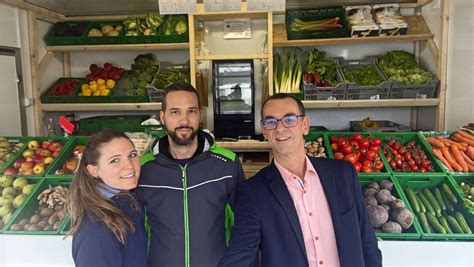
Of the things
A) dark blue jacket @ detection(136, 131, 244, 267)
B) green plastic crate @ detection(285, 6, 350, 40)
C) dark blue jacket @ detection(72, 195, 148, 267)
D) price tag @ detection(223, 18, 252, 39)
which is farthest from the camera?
price tag @ detection(223, 18, 252, 39)

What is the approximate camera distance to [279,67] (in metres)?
4.08

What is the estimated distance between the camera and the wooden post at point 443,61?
362 cm

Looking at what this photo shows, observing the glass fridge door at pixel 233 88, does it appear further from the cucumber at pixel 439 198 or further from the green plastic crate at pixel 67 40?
the cucumber at pixel 439 198

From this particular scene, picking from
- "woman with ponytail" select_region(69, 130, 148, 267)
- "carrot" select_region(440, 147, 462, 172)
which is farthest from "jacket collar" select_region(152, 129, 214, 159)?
"carrot" select_region(440, 147, 462, 172)

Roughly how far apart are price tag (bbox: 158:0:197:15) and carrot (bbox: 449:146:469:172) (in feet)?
8.46

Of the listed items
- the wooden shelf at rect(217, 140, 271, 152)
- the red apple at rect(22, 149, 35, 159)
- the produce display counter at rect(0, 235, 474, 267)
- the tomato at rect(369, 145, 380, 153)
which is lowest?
the produce display counter at rect(0, 235, 474, 267)

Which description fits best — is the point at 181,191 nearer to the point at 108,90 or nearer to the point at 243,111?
the point at 243,111

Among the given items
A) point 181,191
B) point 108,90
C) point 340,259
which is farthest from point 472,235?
point 108,90

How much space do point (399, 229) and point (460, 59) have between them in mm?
2102

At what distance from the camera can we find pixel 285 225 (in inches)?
63.4

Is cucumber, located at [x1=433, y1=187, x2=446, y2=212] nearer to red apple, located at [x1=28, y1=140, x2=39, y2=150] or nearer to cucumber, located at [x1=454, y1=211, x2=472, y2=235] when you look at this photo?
cucumber, located at [x1=454, y1=211, x2=472, y2=235]

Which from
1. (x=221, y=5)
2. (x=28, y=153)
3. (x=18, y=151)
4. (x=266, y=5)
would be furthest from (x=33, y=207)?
(x=266, y=5)

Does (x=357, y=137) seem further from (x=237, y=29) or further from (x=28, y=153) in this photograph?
(x=28, y=153)

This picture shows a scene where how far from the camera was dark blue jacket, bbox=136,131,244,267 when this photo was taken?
184cm
